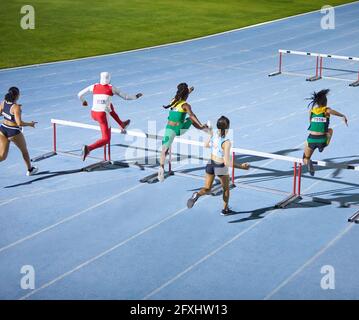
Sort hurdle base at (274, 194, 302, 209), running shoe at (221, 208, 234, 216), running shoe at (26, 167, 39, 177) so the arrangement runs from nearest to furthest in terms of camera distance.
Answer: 1. running shoe at (221, 208, 234, 216)
2. hurdle base at (274, 194, 302, 209)
3. running shoe at (26, 167, 39, 177)

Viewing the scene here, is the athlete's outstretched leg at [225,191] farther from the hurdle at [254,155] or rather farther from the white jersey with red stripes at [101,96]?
the white jersey with red stripes at [101,96]

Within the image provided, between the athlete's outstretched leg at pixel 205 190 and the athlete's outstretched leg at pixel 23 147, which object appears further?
the athlete's outstretched leg at pixel 23 147

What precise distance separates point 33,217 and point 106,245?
1689 mm

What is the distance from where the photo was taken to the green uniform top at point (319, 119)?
12.7 metres

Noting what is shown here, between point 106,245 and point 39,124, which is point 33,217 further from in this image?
point 39,124
